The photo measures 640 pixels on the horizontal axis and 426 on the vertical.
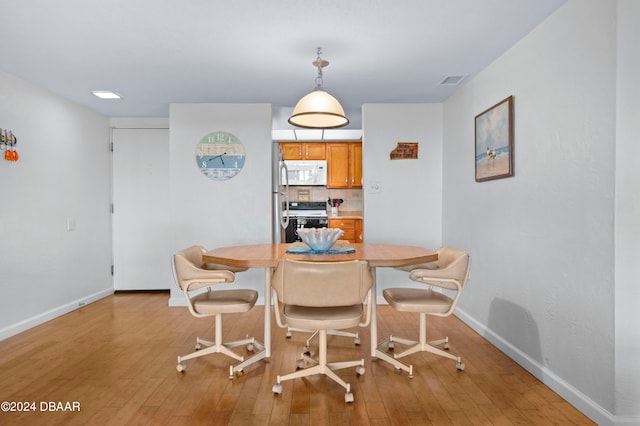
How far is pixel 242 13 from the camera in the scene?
7.53ft

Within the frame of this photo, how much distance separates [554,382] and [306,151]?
513 centimetres

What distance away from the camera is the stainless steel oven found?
21.0 feet

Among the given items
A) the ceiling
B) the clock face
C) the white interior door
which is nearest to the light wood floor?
the white interior door

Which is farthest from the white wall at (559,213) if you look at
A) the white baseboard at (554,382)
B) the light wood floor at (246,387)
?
the light wood floor at (246,387)

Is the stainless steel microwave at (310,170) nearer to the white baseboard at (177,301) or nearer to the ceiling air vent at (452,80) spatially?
the white baseboard at (177,301)

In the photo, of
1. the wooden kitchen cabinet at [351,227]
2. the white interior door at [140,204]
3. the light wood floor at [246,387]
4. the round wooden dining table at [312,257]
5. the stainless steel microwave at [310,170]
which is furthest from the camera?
the stainless steel microwave at [310,170]

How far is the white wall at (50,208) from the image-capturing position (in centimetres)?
332

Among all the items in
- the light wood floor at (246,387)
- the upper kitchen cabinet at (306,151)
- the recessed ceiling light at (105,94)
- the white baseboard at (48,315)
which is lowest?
the light wood floor at (246,387)

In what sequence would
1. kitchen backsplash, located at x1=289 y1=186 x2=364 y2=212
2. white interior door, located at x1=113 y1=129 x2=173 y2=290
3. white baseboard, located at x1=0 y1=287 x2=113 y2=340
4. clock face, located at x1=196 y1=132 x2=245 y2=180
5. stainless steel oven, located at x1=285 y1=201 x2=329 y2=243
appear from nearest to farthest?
white baseboard, located at x1=0 y1=287 x2=113 y2=340, clock face, located at x1=196 y1=132 x2=245 y2=180, white interior door, located at x1=113 y1=129 x2=173 y2=290, stainless steel oven, located at x1=285 y1=201 x2=329 y2=243, kitchen backsplash, located at x1=289 y1=186 x2=364 y2=212

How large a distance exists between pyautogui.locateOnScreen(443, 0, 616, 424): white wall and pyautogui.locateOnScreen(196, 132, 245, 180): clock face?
2.55 meters

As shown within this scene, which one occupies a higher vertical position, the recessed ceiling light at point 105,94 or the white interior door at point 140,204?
the recessed ceiling light at point 105,94

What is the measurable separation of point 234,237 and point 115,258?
182 cm

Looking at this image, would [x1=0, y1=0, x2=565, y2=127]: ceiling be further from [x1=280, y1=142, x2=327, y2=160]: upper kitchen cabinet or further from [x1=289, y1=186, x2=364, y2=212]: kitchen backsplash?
[x1=289, y1=186, x2=364, y2=212]: kitchen backsplash

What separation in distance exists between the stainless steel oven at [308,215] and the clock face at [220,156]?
2014 mm
